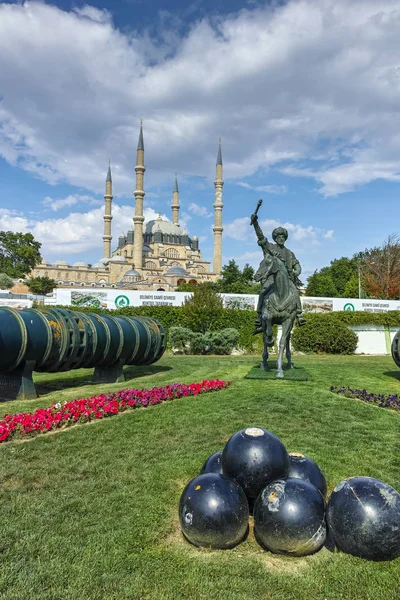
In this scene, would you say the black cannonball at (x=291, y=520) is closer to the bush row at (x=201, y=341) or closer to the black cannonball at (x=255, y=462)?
the black cannonball at (x=255, y=462)

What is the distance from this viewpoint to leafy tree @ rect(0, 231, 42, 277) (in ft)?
230

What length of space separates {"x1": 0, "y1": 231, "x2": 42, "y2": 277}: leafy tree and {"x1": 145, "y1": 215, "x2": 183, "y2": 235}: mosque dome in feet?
144

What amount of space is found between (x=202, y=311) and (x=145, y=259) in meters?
79.6

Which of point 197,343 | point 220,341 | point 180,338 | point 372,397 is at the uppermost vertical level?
point 180,338

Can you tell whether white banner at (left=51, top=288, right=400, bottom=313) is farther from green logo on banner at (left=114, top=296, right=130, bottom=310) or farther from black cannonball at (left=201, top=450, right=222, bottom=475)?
black cannonball at (left=201, top=450, right=222, bottom=475)

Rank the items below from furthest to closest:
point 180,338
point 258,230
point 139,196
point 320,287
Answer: point 139,196, point 320,287, point 180,338, point 258,230

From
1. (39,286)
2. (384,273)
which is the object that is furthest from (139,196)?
(384,273)

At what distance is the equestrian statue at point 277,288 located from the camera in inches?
407

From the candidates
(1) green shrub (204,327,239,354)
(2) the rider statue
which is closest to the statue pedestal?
(2) the rider statue

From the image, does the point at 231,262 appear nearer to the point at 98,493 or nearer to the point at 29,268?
the point at 29,268

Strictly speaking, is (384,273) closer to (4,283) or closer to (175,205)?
(4,283)

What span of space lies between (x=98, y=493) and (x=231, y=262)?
72059 millimetres

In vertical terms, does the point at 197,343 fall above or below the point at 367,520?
above

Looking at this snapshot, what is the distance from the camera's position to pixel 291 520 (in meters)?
3.71
